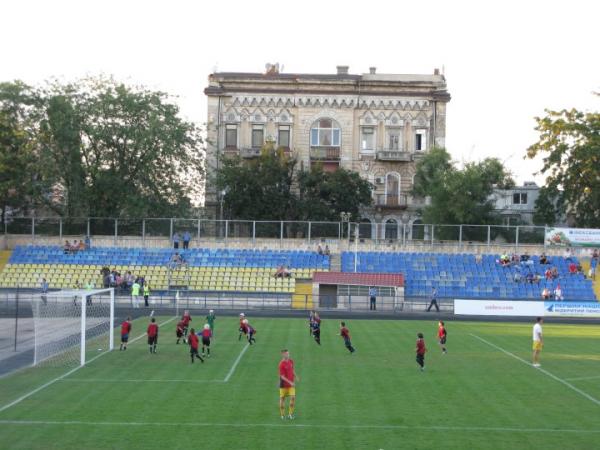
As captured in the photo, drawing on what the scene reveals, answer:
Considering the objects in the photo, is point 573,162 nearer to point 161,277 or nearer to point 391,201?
point 391,201

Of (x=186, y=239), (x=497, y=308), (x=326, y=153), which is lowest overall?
(x=497, y=308)

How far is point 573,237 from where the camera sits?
232 ft

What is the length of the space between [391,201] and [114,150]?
2686 cm

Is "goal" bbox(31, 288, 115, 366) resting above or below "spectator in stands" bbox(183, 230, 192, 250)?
below

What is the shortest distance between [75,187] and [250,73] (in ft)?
77.7

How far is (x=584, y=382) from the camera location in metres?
29.2

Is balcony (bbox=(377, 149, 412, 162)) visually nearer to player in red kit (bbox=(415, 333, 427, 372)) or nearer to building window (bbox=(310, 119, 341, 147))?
building window (bbox=(310, 119, 341, 147))

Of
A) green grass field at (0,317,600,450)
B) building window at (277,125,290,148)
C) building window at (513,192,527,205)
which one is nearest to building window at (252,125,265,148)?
building window at (277,125,290,148)

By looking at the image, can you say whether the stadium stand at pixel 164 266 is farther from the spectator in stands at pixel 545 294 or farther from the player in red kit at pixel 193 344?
the player in red kit at pixel 193 344

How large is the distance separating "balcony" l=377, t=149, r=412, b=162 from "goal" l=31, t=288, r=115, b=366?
140 ft

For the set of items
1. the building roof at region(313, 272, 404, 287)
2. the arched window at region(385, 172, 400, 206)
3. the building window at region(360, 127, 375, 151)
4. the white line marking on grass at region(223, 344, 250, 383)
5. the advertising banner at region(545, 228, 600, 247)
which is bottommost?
the white line marking on grass at region(223, 344, 250, 383)

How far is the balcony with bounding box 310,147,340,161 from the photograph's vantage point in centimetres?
8438

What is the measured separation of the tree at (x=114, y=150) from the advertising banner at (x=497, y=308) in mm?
27472

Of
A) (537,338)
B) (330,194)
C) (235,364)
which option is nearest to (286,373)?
(235,364)
